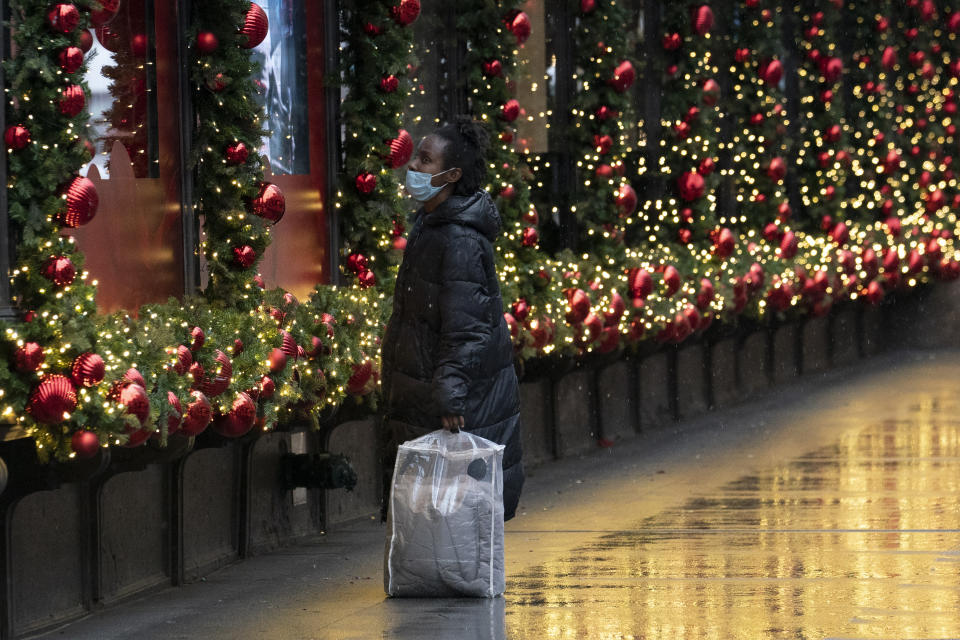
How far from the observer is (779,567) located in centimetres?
895

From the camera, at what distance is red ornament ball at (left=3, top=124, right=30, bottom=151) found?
753 cm

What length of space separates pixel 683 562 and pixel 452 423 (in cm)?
177

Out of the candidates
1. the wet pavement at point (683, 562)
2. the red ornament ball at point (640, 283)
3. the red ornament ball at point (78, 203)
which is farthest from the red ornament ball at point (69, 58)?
the red ornament ball at point (640, 283)

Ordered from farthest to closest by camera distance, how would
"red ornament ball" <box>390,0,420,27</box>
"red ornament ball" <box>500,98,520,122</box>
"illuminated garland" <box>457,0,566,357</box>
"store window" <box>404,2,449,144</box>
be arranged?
"red ornament ball" <box>500,98,520,122</box> → "illuminated garland" <box>457,0,566,357</box> → "store window" <box>404,2,449,144</box> → "red ornament ball" <box>390,0,420,27</box>

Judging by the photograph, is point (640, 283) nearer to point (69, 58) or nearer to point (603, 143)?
point (603, 143)

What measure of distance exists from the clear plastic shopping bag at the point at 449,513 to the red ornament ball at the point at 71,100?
1.89 meters

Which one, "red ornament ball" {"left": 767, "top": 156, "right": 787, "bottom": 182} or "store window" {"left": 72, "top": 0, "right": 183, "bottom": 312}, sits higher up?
"red ornament ball" {"left": 767, "top": 156, "right": 787, "bottom": 182}

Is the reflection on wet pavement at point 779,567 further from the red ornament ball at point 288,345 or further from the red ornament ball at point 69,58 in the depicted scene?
the red ornament ball at point 69,58

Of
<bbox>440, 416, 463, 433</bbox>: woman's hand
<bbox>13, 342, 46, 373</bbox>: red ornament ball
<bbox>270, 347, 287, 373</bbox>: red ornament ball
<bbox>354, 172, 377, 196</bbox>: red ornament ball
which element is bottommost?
<bbox>440, 416, 463, 433</bbox>: woman's hand

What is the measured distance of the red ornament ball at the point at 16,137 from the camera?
753 centimetres

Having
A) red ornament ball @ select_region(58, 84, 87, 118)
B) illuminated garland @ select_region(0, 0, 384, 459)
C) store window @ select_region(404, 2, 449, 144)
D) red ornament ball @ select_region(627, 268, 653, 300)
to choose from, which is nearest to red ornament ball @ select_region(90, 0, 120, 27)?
illuminated garland @ select_region(0, 0, 384, 459)

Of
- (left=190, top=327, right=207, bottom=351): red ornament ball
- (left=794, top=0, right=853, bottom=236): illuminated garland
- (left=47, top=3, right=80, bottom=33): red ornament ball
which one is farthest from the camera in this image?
(left=794, top=0, right=853, bottom=236): illuminated garland

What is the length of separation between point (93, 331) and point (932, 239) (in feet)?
46.4

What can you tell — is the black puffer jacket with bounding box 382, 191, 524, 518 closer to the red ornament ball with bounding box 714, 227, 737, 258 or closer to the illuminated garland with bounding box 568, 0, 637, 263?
the illuminated garland with bounding box 568, 0, 637, 263
